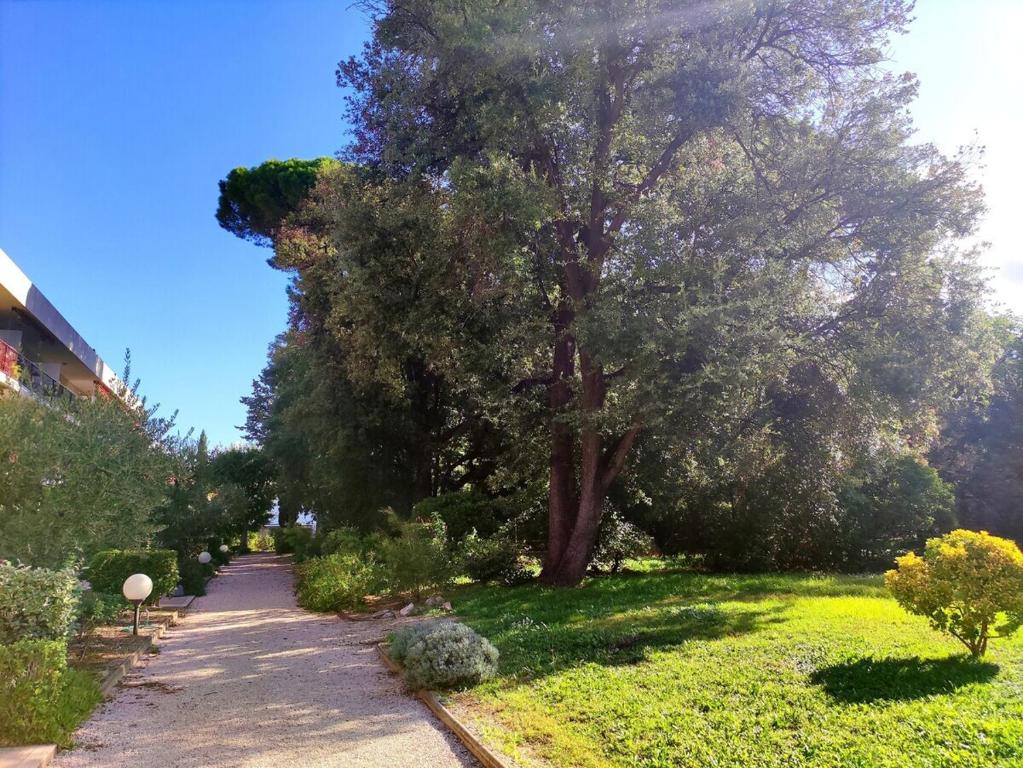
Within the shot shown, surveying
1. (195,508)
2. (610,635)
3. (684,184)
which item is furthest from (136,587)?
(684,184)

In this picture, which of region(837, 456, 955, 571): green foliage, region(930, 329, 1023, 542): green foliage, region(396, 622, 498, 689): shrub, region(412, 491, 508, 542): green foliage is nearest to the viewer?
region(396, 622, 498, 689): shrub

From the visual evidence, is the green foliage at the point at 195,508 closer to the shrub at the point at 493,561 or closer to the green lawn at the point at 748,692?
the shrub at the point at 493,561

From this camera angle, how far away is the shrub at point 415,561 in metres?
13.9

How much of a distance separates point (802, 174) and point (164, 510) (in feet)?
51.5

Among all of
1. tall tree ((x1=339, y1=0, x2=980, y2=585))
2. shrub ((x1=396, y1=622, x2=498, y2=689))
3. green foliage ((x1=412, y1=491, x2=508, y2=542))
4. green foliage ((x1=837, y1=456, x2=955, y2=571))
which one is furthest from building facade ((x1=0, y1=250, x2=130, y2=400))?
green foliage ((x1=837, y1=456, x2=955, y2=571))

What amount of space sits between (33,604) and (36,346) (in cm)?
1954

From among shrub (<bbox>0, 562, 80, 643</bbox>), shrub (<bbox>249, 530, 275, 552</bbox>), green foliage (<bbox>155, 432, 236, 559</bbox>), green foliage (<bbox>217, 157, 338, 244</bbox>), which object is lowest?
shrub (<bbox>249, 530, 275, 552</bbox>)

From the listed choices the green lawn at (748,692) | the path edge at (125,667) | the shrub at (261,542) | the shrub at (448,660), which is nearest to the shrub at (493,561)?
the green lawn at (748,692)

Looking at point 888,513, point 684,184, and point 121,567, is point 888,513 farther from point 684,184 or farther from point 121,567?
point 121,567

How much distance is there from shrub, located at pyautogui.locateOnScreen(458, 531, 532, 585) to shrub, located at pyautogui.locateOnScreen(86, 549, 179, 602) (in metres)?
5.89

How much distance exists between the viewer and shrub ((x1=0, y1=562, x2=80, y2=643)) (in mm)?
5969

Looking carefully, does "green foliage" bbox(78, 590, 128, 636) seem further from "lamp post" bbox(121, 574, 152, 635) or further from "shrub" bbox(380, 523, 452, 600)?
"shrub" bbox(380, 523, 452, 600)

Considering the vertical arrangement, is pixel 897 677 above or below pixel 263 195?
below

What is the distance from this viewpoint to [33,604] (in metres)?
6.08
